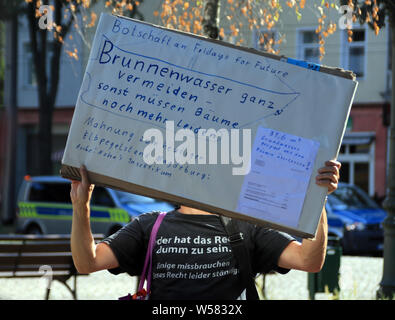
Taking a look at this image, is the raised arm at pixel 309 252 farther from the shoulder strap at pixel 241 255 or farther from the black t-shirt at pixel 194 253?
the shoulder strap at pixel 241 255

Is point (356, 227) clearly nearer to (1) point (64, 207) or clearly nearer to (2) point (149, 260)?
(1) point (64, 207)

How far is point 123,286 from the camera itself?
1117 cm

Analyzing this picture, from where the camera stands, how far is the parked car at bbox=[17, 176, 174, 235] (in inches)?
644

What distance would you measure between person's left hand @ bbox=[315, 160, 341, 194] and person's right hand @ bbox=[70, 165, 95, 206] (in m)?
0.85

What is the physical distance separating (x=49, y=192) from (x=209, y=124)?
15.6 meters

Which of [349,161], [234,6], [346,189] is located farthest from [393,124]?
[349,161]

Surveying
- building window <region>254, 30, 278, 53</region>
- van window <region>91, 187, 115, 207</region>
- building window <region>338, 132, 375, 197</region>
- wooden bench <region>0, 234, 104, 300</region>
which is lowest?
building window <region>338, 132, 375, 197</region>

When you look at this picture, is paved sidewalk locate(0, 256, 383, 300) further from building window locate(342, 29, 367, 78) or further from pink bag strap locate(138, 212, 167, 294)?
building window locate(342, 29, 367, 78)

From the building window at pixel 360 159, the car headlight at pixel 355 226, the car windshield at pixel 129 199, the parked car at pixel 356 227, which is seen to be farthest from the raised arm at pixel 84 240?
the building window at pixel 360 159

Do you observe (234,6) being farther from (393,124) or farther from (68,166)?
(68,166)

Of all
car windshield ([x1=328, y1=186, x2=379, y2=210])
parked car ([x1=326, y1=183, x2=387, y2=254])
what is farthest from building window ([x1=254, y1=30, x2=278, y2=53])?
car windshield ([x1=328, y1=186, x2=379, y2=210])

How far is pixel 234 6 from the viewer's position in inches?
311

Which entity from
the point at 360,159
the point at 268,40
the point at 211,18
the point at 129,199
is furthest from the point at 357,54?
the point at 211,18

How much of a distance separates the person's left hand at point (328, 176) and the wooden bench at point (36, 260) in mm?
6210
